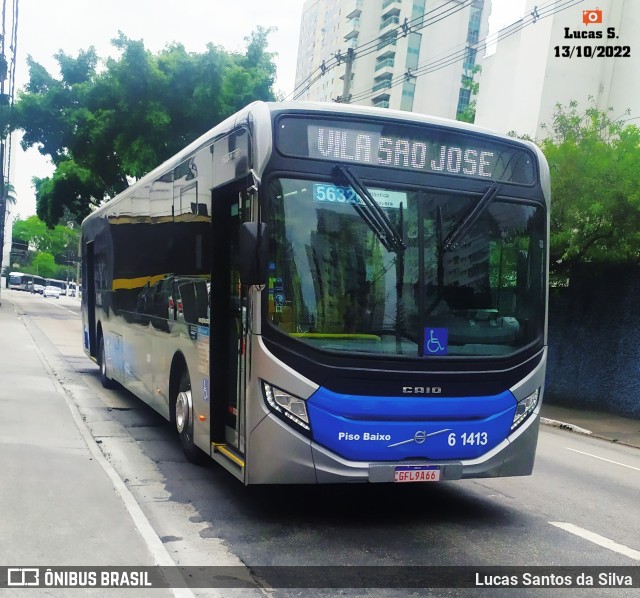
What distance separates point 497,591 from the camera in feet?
16.6

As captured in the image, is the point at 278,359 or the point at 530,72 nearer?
the point at 278,359

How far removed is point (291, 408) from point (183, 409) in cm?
266

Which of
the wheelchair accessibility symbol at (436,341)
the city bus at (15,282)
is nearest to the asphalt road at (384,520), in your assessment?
the wheelchair accessibility symbol at (436,341)

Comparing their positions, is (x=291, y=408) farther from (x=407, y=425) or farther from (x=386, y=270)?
(x=386, y=270)

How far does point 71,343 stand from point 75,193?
1718cm

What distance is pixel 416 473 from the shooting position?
619 cm

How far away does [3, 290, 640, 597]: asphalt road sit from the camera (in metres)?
5.58

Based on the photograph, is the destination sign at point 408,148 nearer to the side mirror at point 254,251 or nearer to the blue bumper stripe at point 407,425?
the side mirror at point 254,251

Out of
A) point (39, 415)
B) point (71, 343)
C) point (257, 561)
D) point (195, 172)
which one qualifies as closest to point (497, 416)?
point (257, 561)

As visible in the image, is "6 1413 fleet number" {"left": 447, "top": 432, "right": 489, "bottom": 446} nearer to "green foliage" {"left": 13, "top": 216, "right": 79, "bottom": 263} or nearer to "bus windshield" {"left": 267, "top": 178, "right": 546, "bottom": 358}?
"bus windshield" {"left": 267, "top": 178, "right": 546, "bottom": 358}

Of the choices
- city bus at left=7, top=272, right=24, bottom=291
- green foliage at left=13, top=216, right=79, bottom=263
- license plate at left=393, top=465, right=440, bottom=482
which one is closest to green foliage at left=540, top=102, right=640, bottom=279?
license plate at left=393, top=465, right=440, bottom=482

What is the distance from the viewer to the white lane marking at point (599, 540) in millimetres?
6156

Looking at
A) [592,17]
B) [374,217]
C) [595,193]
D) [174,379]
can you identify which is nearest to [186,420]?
[174,379]

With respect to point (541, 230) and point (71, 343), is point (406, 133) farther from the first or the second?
point (71, 343)
